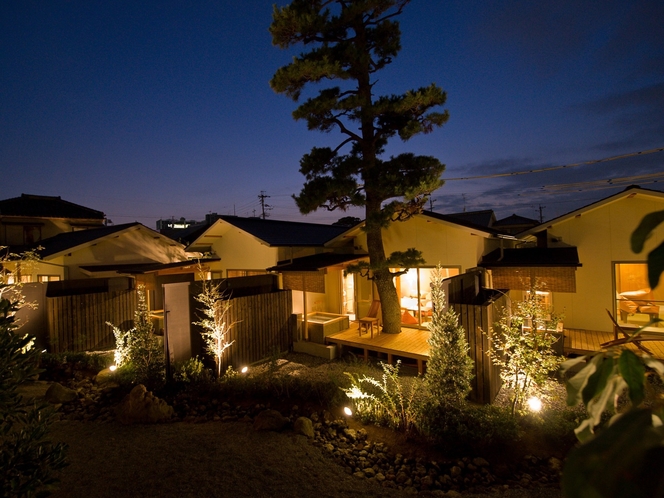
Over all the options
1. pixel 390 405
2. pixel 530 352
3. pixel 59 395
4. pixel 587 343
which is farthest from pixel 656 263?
pixel 587 343

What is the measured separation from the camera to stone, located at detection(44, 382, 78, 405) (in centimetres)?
679

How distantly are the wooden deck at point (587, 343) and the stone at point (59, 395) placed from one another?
11.1 metres

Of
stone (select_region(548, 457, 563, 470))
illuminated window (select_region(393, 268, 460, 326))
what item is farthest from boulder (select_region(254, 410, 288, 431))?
illuminated window (select_region(393, 268, 460, 326))

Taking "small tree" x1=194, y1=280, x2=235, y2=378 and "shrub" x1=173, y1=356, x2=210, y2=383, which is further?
"small tree" x1=194, y1=280, x2=235, y2=378

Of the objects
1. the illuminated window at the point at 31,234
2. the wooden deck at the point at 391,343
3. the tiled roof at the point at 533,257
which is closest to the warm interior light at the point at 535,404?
the wooden deck at the point at 391,343

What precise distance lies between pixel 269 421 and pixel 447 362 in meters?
3.14

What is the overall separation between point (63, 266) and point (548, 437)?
50.3 feet

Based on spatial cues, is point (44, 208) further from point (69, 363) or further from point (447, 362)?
point (447, 362)

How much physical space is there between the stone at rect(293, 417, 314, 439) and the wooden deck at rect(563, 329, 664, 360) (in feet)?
22.1

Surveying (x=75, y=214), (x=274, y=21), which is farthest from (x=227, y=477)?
(x=75, y=214)

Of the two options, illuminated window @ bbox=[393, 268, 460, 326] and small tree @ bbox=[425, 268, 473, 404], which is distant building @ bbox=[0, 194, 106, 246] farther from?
small tree @ bbox=[425, 268, 473, 404]

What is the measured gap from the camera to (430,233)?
1074 cm

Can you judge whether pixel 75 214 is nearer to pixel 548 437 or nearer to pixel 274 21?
pixel 274 21

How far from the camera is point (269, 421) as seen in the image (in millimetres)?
5730
